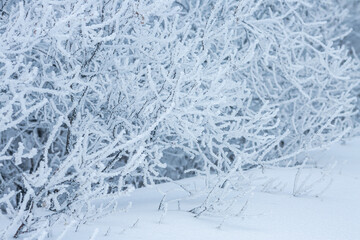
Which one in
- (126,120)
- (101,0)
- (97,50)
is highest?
(101,0)

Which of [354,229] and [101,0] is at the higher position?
[101,0]

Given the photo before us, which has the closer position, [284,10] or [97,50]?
[97,50]

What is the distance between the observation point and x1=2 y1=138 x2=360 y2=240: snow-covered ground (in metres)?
2.89

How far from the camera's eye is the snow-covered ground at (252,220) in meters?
2.89

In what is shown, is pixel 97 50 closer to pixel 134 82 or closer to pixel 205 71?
pixel 134 82

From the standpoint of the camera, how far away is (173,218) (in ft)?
10.7

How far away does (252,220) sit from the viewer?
3393 millimetres

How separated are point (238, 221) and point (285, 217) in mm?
424

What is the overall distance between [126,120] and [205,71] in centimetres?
71

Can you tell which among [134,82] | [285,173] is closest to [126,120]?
[134,82]

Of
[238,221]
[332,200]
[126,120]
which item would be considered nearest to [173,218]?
[238,221]

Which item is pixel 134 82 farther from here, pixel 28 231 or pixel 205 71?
pixel 28 231

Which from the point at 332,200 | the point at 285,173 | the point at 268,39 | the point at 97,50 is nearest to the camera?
the point at 97,50

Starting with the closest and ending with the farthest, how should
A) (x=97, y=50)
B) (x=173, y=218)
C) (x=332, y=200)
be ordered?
1. (x=173, y=218)
2. (x=97, y=50)
3. (x=332, y=200)
